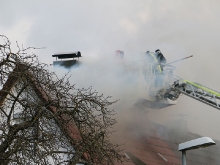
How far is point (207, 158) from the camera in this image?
20359 mm

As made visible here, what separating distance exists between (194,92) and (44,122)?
11.7m

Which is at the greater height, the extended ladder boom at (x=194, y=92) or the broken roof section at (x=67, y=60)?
the broken roof section at (x=67, y=60)

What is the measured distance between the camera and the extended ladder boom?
55.0 feet

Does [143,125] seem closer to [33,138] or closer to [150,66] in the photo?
[150,66]

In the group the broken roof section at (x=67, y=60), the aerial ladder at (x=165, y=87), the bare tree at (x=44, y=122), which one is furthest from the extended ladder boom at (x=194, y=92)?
Answer: the bare tree at (x=44, y=122)

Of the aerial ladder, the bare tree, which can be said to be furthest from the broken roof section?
the bare tree

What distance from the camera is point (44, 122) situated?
23.2 feet

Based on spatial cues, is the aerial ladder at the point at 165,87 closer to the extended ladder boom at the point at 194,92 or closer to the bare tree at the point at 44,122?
the extended ladder boom at the point at 194,92

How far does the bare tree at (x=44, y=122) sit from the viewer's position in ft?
21.6

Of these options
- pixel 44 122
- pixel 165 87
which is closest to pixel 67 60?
pixel 165 87

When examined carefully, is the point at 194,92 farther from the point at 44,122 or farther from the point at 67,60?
the point at 44,122

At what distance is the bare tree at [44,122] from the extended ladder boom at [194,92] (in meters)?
9.92

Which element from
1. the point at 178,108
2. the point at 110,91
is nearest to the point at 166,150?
the point at 110,91

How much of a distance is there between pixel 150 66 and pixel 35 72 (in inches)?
482
